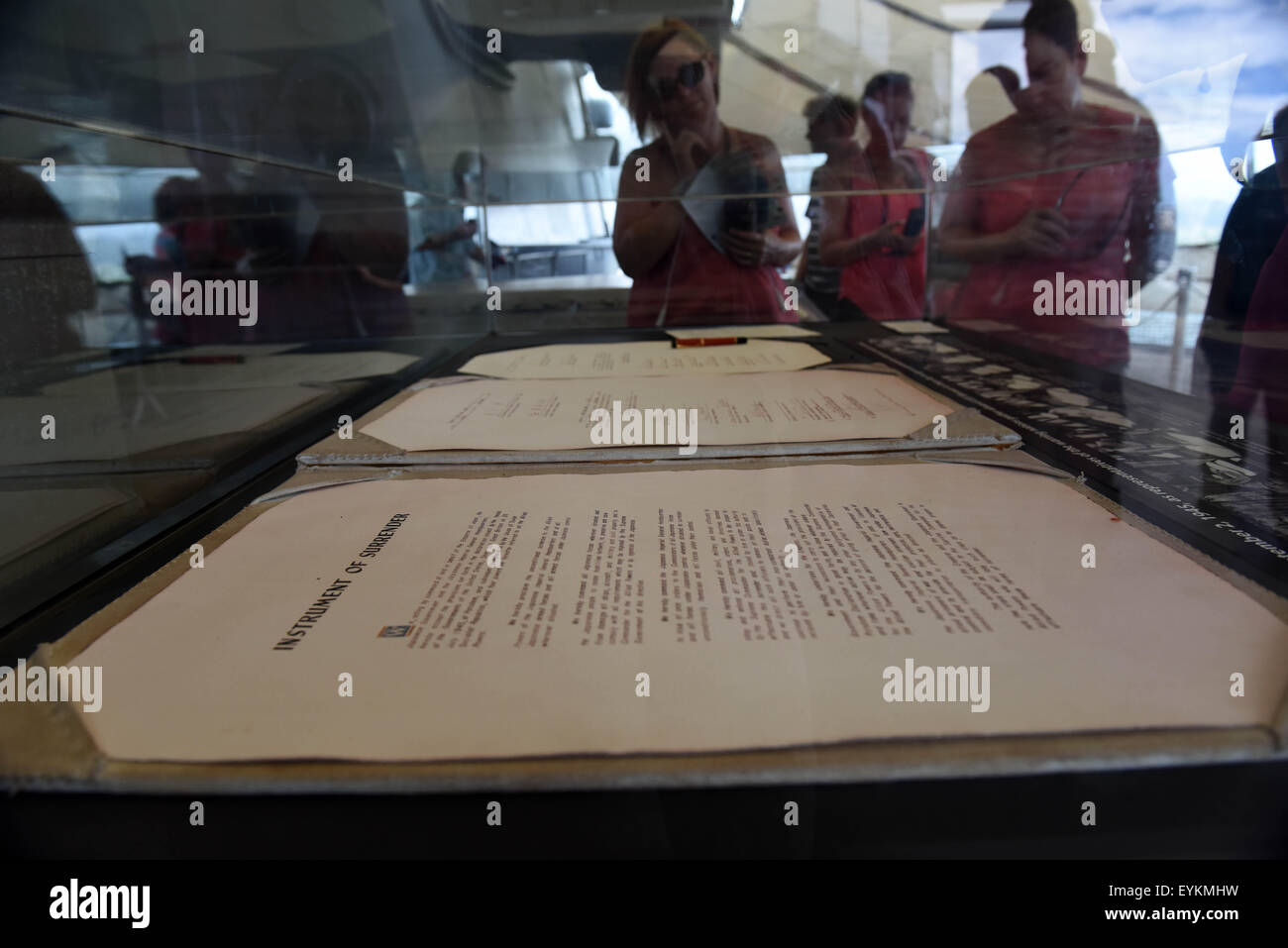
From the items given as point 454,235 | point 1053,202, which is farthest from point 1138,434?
point 454,235

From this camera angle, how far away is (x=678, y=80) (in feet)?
4.68

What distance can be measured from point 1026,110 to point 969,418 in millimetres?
1095

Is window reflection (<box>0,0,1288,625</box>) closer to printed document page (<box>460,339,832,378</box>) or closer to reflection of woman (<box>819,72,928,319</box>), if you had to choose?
reflection of woman (<box>819,72,928,319</box>)

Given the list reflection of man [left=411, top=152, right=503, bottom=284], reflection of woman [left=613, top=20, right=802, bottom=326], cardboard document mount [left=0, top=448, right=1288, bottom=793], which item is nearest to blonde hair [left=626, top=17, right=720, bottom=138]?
reflection of woman [left=613, top=20, right=802, bottom=326]

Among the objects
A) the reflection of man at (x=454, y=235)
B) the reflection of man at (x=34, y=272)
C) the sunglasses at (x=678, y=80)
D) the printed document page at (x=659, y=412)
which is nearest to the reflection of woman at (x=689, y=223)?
the sunglasses at (x=678, y=80)

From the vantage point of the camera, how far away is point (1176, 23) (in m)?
1.06

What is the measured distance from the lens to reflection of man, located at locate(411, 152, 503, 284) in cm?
149

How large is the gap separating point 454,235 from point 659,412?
1000 millimetres

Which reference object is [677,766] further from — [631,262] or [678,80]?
[678,80]

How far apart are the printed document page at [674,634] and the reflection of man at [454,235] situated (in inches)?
44.4

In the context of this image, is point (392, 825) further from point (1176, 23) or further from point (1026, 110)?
point (1026, 110)

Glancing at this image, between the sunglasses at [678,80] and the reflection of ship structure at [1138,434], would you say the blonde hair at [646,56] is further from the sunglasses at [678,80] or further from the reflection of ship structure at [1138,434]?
the reflection of ship structure at [1138,434]

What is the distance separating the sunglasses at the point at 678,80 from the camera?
1.42 meters
